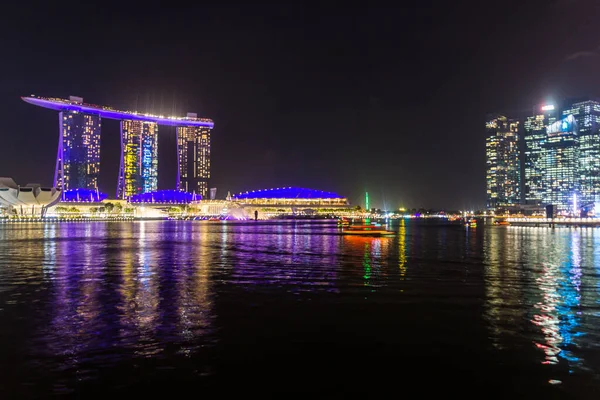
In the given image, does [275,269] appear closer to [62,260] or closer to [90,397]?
[62,260]

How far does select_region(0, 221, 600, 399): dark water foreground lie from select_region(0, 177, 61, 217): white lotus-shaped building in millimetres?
160351

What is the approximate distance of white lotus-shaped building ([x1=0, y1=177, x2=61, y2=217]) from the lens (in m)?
160

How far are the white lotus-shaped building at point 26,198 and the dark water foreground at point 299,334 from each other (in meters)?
160

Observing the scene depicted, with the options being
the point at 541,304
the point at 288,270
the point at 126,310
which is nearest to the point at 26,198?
the point at 288,270

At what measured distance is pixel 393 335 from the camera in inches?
470

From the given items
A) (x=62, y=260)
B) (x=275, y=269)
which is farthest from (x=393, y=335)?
(x=62, y=260)

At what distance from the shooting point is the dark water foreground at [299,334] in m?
8.67

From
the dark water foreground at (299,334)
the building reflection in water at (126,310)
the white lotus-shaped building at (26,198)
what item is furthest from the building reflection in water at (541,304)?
the white lotus-shaped building at (26,198)

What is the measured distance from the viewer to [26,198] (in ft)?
541

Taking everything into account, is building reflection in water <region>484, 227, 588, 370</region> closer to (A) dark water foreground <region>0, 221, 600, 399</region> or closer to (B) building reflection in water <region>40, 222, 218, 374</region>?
(A) dark water foreground <region>0, 221, 600, 399</region>

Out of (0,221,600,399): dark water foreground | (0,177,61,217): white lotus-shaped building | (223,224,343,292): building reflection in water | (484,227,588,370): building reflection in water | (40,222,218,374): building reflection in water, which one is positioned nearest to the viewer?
(0,221,600,399): dark water foreground

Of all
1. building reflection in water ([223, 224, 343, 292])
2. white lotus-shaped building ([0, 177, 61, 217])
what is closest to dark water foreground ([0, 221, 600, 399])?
building reflection in water ([223, 224, 343, 292])

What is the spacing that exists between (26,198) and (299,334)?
180 metres

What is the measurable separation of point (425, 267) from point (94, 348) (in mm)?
19763
